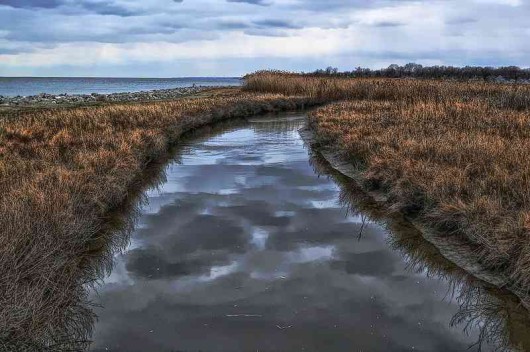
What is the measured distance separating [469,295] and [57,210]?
21.5 feet

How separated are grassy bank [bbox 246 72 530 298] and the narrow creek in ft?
2.02

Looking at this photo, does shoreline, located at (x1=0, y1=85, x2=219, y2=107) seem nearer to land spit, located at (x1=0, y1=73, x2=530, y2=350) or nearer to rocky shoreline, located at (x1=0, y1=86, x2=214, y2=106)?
rocky shoreline, located at (x1=0, y1=86, x2=214, y2=106)

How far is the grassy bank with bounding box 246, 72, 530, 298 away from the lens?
7797 millimetres

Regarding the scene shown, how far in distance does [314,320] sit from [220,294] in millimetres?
1474

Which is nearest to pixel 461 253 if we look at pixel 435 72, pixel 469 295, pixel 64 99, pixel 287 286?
pixel 469 295

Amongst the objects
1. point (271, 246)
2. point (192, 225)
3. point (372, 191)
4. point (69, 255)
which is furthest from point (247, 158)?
point (69, 255)

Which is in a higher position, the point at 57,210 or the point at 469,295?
the point at 57,210

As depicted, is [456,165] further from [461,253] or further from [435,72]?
[435,72]

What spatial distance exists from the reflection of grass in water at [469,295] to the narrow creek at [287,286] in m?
0.02

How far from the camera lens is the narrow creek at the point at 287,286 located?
5.98 m

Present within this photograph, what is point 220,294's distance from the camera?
23.3ft

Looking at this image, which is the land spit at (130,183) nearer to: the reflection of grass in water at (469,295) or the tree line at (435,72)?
the reflection of grass in water at (469,295)

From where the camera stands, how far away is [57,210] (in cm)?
836

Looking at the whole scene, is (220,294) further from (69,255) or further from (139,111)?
(139,111)
